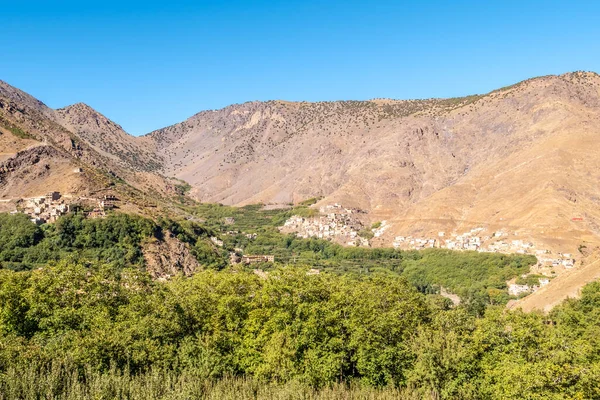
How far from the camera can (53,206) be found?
101 metres

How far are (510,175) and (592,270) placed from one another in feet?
323

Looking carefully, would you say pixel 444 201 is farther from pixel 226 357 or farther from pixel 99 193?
pixel 226 357

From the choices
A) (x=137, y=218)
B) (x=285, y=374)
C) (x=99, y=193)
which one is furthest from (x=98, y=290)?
(x=99, y=193)

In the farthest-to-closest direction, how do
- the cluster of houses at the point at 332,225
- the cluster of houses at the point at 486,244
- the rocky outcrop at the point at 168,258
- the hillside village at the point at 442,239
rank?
the cluster of houses at the point at 332,225, the cluster of houses at the point at 486,244, the hillside village at the point at 442,239, the rocky outcrop at the point at 168,258

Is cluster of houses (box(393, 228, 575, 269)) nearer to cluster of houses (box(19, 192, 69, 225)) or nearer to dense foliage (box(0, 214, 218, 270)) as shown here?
dense foliage (box(0, 214, 218, 270))

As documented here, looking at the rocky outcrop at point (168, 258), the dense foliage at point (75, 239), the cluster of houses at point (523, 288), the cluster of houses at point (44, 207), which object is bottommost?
the cluster of houses at point (523, 288)

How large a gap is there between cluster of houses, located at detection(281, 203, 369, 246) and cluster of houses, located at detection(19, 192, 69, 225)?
305ft

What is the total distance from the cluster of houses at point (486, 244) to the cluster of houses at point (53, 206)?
91790 mm

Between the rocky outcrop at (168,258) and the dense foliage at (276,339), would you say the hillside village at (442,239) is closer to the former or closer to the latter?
the dense foliage at (276,339)

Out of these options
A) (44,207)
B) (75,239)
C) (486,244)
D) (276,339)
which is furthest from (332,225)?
(276,339)

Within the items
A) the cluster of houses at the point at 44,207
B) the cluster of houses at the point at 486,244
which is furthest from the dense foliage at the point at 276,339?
the cluster of houses at the point at 486,244

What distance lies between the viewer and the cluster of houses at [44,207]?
96375mm

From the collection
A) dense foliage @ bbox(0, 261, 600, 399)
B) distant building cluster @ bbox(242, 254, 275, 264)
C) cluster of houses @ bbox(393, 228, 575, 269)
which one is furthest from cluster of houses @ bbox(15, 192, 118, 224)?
cluster of houses @ bbox(393, 228, 575, 269)

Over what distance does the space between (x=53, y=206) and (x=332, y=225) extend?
102610mm
